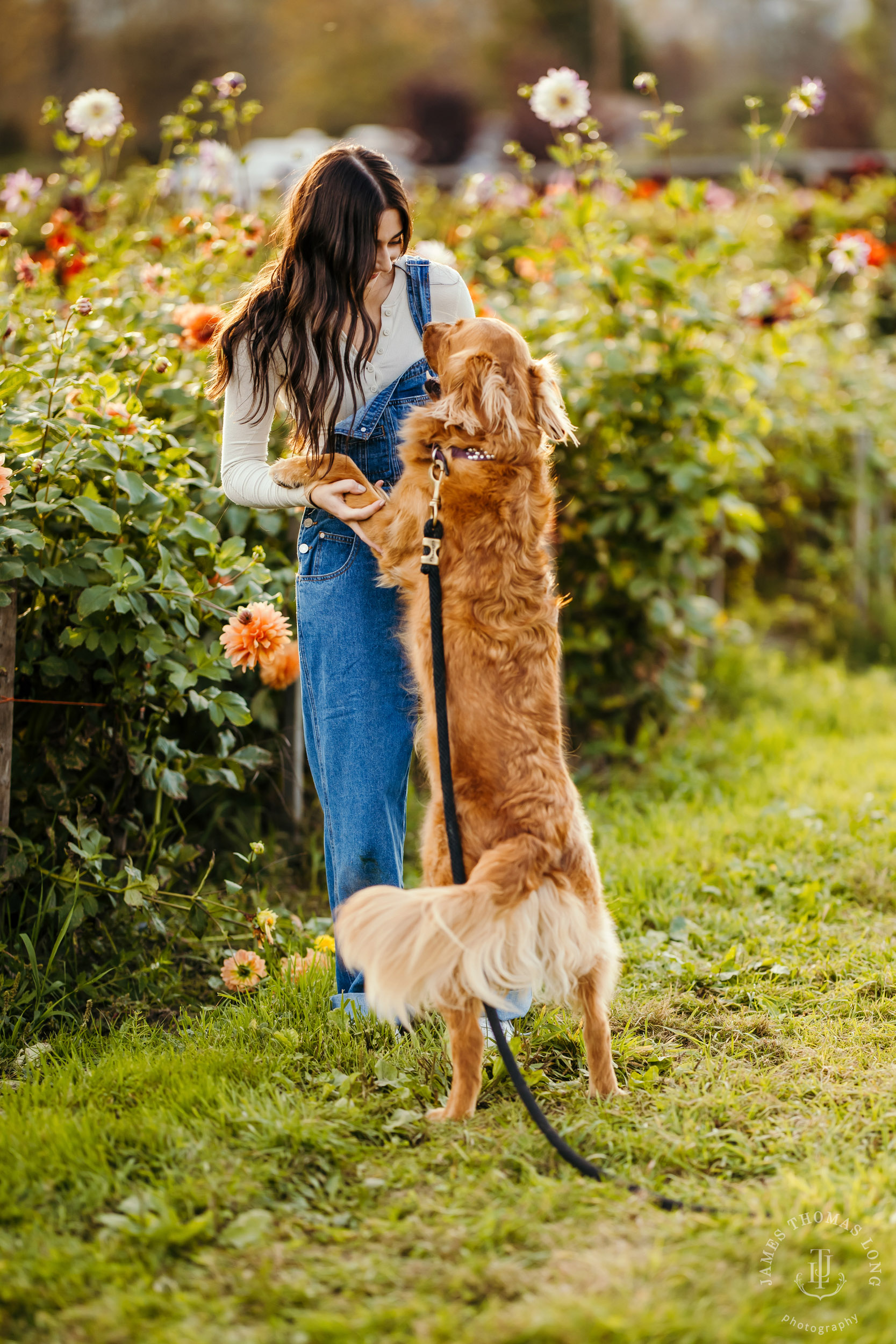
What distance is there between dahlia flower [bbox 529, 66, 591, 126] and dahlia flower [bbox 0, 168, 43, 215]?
1.89 metres

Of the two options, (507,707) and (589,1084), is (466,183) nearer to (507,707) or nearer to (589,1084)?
(507,707)

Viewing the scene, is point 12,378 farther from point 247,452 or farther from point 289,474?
point 289,474

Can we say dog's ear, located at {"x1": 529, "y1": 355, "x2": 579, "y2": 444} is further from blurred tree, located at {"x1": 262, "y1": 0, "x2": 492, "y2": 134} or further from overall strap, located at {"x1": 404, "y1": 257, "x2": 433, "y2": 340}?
blurred tree, located at {"x1": 262, "y1": 0, "x2": 492, "y2": 134}

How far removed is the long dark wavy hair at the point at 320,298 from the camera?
8.10 feet

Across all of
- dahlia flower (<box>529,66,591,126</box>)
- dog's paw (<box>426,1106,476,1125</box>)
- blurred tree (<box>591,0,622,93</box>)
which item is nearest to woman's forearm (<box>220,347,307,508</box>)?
dog's paw (<box>426,1106,476,1125</box>)

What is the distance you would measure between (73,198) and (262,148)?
1006cm

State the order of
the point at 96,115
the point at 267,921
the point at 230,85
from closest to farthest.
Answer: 1. the point at 267,921
2. the point at 230,85
3. the point at 96,115

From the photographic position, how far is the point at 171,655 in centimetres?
304

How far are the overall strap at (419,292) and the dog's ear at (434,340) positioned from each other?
73 millimetres

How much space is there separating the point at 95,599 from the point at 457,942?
1321 mm

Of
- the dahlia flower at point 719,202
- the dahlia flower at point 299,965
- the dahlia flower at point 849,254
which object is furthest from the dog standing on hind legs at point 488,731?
the dahlia flower at point 719,202

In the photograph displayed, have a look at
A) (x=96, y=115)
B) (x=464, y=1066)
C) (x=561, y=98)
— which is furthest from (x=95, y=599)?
(x=561, y=98)

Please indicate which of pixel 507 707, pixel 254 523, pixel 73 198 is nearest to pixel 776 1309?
pixel 507 707

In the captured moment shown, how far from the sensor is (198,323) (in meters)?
3.26
